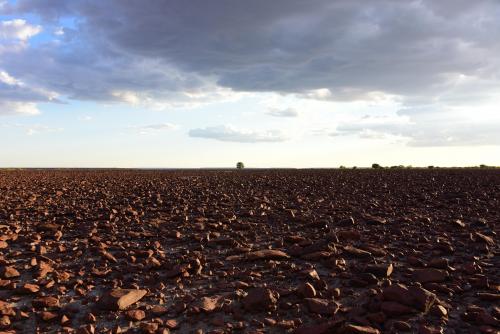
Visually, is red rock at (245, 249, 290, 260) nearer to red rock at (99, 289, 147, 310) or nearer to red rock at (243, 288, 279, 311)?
red rock at (243, 288, 279, 311)

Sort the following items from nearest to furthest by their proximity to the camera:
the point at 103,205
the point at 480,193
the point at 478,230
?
the point at 478,230, the point at 103,205, the point at 480,193

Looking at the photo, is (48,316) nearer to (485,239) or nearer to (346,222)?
(346,222)

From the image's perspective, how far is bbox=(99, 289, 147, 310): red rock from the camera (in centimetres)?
719

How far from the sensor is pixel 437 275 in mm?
8180

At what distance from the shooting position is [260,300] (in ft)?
23.3

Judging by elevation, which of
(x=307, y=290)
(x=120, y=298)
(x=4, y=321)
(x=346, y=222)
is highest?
(x=346, y=222)

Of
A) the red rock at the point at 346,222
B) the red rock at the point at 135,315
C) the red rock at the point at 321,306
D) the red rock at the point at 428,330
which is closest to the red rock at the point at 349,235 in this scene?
the red rock at the point at 346,222

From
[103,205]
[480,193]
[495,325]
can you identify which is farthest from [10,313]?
[480,193]

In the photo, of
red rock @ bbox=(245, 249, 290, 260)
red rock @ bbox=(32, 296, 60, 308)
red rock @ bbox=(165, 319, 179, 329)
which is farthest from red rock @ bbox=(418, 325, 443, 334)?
red rock @ bbox=(32, 296, 60, 308)

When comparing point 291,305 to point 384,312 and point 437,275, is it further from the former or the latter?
point 437,275

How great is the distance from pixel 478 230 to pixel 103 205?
43.6ft

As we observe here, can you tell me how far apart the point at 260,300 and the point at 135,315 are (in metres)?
1.92

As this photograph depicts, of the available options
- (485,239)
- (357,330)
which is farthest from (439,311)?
(485,239)

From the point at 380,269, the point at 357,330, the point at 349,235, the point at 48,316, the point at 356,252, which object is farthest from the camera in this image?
the point at 349,235
